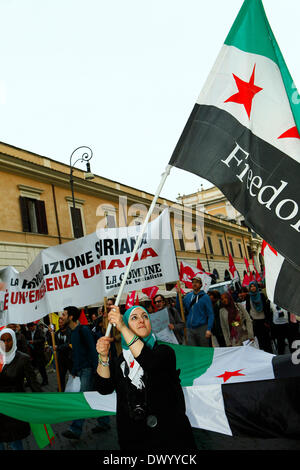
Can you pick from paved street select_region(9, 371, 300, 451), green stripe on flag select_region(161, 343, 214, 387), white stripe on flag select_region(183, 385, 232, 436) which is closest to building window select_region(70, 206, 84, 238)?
paved street select_region(9, 371, 300, 451)

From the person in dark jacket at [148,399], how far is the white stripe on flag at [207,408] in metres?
1.38

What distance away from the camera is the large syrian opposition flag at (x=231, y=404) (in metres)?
3.77

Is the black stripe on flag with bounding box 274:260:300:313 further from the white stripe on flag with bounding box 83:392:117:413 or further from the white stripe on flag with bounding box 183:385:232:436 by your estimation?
the white stripe on flag with bounding box 83:392:117:413

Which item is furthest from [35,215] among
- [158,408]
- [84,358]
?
[158,408]

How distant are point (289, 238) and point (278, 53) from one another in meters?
1.38

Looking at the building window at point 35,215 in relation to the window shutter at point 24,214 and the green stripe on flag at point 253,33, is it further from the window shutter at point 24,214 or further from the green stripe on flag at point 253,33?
the green stripe on flag at point 253,33

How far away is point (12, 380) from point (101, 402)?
2.97ft

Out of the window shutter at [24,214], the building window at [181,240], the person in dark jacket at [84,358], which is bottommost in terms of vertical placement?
the person in dark jacket at [84,358]

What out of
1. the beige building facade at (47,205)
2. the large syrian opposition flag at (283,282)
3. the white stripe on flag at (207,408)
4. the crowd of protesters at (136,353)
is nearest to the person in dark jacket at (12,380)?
the crowd of protesters at (136,353)

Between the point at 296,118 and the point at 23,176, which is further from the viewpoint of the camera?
the point at 23,176

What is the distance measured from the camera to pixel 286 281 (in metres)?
2.88

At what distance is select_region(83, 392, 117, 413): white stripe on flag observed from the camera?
4238 millimetres
